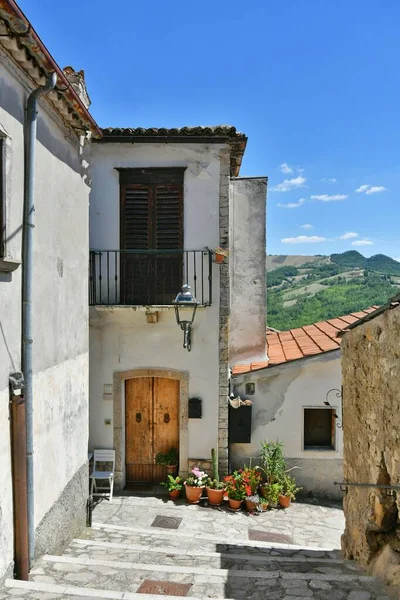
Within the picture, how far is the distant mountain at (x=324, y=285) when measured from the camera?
31.7m

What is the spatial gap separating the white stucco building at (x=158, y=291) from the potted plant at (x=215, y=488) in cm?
25

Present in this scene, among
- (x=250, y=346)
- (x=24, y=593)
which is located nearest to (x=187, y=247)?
(x=250, y=346)

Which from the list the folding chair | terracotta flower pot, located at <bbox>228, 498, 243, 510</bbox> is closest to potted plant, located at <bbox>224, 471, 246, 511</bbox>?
terracotta flower pot, located at <bbox>228, 498, 243, 510</bbox>

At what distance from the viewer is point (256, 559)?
5.86 m

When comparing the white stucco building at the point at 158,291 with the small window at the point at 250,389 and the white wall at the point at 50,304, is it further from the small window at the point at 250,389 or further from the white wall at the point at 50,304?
the white wall at the point at 50,304

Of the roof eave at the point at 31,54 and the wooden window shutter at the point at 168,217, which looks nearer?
the roof eave at the point at 31,54

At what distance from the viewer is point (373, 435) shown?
4.62m

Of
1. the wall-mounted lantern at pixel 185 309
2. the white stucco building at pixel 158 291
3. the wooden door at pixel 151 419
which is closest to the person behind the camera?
the wall-mounted lantern at pixel 185 309

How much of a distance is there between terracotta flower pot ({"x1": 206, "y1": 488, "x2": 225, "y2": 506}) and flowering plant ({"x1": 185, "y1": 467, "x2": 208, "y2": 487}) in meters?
0.21

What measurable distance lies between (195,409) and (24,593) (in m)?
5.22

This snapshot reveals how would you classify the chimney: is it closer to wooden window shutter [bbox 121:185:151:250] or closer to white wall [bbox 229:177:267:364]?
wooden window shutter [bbox 121:185:151:250]

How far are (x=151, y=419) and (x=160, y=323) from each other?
2085 millimetres

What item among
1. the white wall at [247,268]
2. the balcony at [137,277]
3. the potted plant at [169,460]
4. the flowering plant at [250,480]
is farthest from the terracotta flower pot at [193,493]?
the balcony at [137,277]

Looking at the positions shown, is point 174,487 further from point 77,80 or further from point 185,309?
point 77,80
